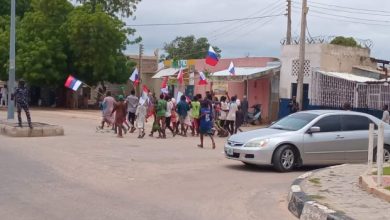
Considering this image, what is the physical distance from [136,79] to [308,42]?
9.00 metres

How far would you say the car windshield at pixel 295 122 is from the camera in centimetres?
1395

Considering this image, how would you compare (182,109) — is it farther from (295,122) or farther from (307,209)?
(307,209)

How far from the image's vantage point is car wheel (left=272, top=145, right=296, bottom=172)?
1334 centimetres

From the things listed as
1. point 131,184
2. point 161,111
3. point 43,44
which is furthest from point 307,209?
point 43,44

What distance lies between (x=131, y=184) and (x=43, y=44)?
32.5m

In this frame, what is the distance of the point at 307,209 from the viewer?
829 centimetres

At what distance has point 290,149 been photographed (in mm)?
13539

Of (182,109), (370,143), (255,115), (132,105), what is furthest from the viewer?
(255,115)

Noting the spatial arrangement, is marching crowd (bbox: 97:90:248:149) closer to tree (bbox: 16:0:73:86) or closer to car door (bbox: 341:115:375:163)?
car door (bbox: 341:115:375:163)

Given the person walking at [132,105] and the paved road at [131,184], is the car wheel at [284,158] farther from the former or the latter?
the person walking at [132,105]

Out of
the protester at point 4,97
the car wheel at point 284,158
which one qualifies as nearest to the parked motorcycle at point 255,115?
the car wheel at point 284,158

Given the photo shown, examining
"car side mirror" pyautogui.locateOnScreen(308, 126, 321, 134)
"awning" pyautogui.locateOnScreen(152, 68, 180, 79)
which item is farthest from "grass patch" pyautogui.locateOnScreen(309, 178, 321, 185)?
"awning" pyautogui.locateOnScreen(152, 68, 180, 79)

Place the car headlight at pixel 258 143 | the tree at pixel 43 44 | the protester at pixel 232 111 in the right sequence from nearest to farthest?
the car headlight at pixel 258 143
the protester at pixel 232 111
the tree at pixel 43 44

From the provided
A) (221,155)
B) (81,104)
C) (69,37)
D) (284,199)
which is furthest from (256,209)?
(81,104)
